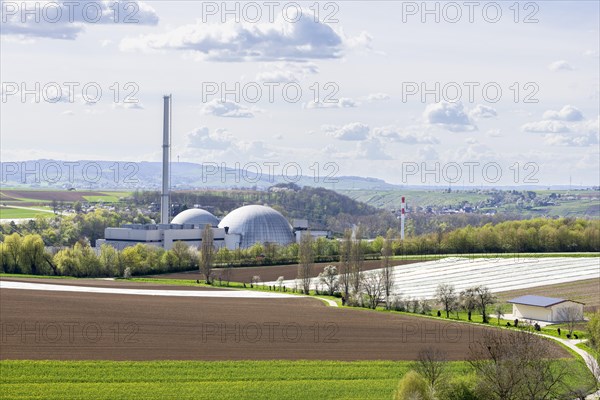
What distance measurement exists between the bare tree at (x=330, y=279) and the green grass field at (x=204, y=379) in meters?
42.0

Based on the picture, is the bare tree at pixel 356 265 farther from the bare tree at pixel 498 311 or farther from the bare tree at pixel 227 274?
the bare tree at pixel 227 274

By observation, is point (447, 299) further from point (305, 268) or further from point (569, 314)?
point (305, 268)

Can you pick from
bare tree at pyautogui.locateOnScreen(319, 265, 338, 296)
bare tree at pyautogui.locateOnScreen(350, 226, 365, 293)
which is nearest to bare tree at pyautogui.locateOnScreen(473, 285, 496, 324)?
bare tree at pyautogui.locateOnScreen(350, 226, 365, 293)

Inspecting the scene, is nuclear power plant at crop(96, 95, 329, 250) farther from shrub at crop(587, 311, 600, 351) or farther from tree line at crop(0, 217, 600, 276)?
shrub at crop(587, 311, 600, 351)

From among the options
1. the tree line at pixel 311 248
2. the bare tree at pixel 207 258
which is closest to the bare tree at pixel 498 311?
the tree line at pixel 311 248

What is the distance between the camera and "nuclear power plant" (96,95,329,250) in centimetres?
13312

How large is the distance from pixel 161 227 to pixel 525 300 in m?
67.8

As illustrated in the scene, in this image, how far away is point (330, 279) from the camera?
312ft

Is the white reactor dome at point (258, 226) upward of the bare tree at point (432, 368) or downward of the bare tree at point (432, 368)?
upward

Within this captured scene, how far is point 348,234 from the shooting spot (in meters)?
95.3

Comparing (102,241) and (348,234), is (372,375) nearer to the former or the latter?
(348,234)

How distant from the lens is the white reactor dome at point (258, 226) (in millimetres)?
146625

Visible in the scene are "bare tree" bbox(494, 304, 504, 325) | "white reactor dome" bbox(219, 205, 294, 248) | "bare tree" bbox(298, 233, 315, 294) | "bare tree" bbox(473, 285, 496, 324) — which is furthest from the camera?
"white reactor dome" bbox(219, 205, 294, 248)

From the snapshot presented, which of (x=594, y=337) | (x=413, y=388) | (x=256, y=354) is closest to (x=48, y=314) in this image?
(x=256, y=354)
